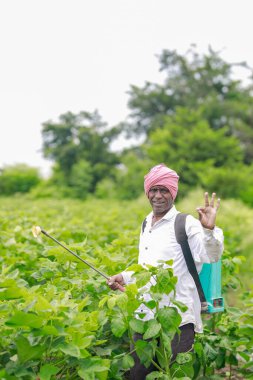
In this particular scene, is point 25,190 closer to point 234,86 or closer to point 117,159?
point 117,159

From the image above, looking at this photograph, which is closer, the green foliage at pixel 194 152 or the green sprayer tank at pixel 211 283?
the green sprayer tank at pixel 211 283

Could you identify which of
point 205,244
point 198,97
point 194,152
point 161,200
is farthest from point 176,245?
point 198,97

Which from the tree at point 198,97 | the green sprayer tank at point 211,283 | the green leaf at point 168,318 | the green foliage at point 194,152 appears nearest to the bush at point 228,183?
the green foliage at point 194,152

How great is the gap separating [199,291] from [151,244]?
44 centimetres

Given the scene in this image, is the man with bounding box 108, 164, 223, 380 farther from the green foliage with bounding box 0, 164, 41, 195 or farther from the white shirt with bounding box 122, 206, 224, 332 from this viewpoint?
the green foliage with bounding box 0, 164, 41, 195

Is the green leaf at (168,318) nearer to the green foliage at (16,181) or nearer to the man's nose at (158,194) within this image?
the man's nose at (158,194)

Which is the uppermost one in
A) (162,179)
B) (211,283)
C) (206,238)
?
(162,179)

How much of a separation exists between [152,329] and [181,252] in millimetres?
667

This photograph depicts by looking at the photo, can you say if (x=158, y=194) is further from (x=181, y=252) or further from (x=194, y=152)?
(x=194, y=152)

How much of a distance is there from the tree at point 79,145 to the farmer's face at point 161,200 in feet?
149

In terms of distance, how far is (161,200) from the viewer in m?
4.00

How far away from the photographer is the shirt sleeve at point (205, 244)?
3.71m

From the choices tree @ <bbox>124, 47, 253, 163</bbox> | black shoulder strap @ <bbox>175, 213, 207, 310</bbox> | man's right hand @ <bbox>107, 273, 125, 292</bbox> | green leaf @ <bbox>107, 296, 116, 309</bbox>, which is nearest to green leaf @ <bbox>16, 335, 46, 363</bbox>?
green leaf @ <bbox>107, 296, 116, 309</bbox>

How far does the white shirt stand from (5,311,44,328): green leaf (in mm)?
1151
